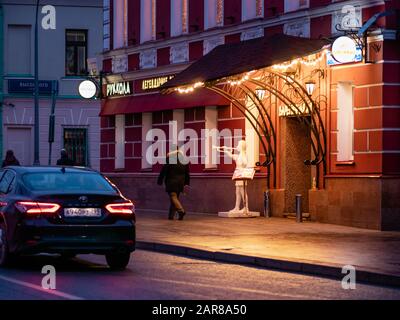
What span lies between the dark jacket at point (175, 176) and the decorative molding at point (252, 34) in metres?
3.88

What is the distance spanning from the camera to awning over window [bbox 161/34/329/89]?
27.1 metres

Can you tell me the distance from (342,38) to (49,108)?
2618 cm

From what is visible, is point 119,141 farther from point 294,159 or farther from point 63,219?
point 63,219

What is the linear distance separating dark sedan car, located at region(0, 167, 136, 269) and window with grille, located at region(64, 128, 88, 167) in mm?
33568

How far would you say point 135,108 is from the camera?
3794cm

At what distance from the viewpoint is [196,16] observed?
116 ft

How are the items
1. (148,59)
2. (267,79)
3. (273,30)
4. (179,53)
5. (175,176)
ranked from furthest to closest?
(148,59), (179,53), (273,30), (267,79), (175,176)

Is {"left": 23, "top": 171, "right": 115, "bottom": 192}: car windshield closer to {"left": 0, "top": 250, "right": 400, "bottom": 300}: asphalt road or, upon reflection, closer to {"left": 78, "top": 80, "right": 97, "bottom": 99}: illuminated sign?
{"left": 0, "top": 250, "right": 400, "bottom": 300}: asphalt road

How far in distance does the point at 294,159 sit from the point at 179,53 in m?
6.16

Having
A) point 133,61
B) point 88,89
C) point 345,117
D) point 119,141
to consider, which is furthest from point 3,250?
point 88,89

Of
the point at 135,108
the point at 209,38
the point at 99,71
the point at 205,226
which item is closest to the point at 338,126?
the point at 205,226

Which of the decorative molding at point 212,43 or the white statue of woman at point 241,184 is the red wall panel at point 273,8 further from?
the white statue of woman at point 241,184

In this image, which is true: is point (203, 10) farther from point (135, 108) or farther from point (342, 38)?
point (342, 38)

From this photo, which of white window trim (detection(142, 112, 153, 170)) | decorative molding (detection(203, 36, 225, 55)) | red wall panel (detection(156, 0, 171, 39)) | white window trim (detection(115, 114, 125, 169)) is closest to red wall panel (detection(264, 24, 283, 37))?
decorative molding (detection(203, 36, 225, 55))
